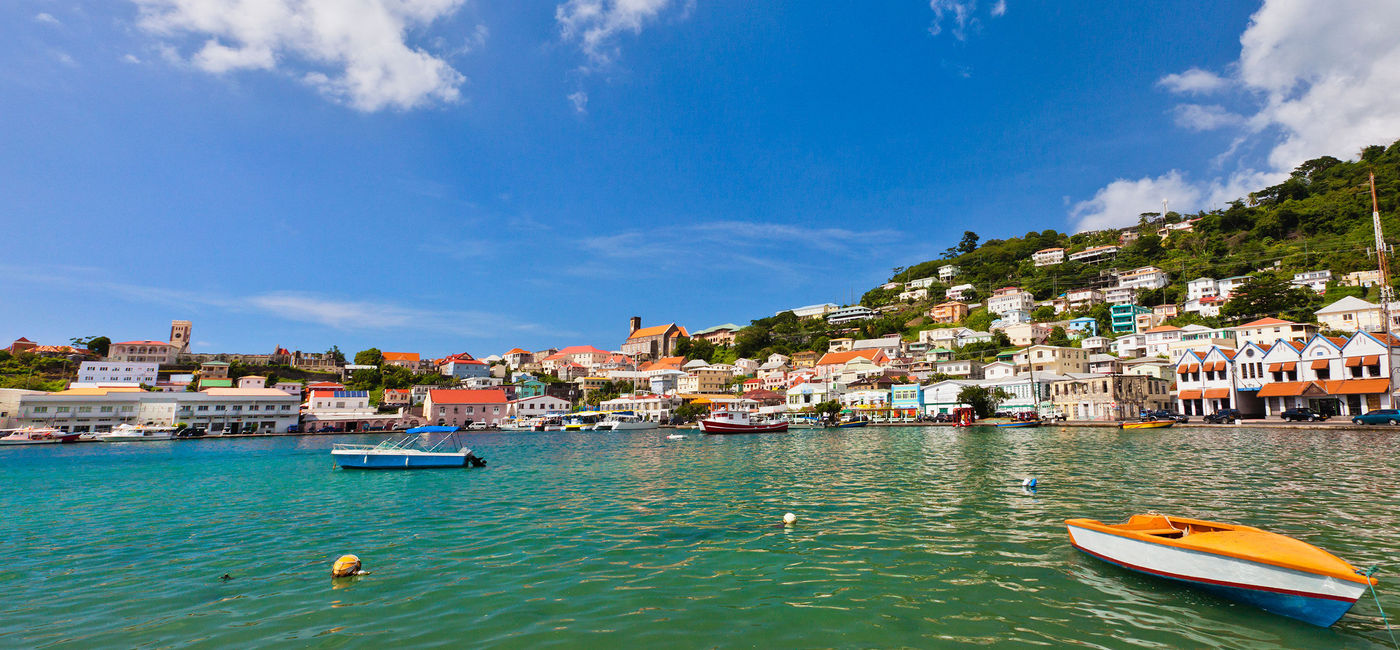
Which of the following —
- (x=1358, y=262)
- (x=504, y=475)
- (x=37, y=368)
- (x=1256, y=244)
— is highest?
(x=1256, y=244)

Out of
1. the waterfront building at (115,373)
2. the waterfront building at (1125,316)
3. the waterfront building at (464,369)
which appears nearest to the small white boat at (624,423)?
the waterfront building at (464,369)

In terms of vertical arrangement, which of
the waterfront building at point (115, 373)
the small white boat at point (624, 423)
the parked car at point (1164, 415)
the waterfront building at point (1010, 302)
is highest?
the waterfront building at point (1010, 302)

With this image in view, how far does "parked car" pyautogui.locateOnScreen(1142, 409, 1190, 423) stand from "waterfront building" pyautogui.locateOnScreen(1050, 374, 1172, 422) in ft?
2.64

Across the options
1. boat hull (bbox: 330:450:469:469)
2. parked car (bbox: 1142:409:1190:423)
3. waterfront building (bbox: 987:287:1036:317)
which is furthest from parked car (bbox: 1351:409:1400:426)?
waterfront building (bbox: 987:287:1036:317)

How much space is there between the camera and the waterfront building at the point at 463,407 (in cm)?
8750

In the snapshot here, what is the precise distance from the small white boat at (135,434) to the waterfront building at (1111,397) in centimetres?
9038

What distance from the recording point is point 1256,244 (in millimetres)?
94812

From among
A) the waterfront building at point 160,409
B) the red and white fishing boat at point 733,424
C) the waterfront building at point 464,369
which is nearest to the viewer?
the red and white fishing boat at point 733,424

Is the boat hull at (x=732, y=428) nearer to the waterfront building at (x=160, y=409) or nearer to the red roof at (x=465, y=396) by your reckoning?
the red roof at (x=465, y=396)

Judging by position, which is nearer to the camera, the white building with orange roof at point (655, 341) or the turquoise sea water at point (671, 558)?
the turquoise sea water at point (671, 558)

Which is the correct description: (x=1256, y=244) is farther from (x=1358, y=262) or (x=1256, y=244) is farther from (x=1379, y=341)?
(x=1379, y=341)

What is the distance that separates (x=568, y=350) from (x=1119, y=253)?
386ft

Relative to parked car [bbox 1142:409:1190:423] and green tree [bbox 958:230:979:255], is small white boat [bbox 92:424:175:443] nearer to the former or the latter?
parked car [bbox 1142:409:1190:423]

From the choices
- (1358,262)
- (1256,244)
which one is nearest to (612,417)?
(1358,262)
